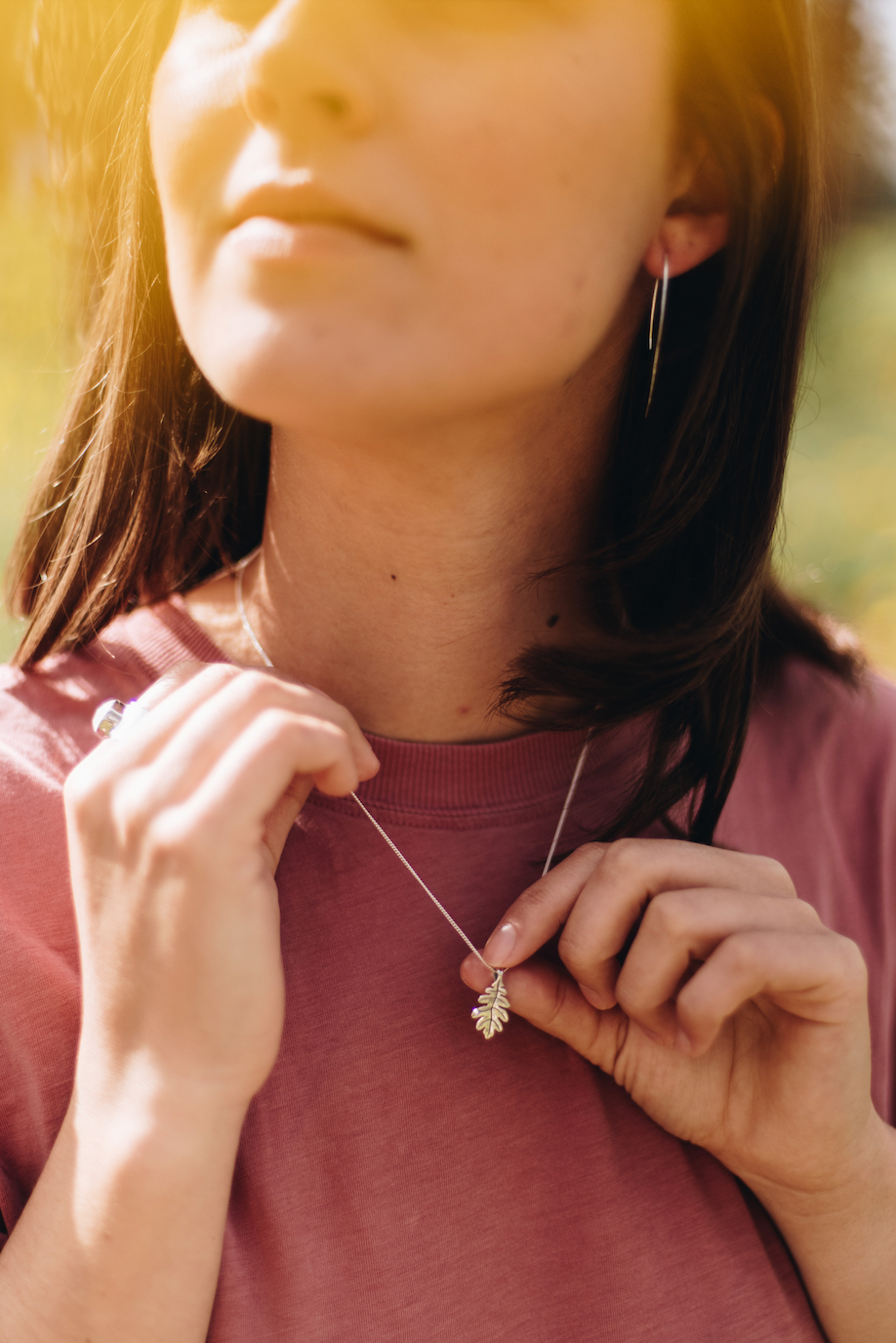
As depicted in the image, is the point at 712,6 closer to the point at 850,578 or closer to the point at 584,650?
the point at 584,650

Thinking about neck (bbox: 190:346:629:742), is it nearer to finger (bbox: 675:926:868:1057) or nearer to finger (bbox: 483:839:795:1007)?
finger (bbox: 483:839:795:1007)

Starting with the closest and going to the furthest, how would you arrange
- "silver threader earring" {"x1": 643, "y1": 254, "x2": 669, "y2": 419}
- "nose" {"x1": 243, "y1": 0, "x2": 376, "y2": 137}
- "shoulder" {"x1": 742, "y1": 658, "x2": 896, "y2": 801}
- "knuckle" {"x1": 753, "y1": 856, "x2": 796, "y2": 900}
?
"nose" {"x1": 243, "y1": 0, "x2": 376, "y2": 137} < "knuckle" {"x1": 753, "y1": 856, "x2": 796, "y2": 900} < "silver threader earring" {"x1": 643, "y1": 254, "x2": 669, "y2": 419} < "shoulder" {"x1": 742, "y1": 658, "x2": 896, "y2": 801}

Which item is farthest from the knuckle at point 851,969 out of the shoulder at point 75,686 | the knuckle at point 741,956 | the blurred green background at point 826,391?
the shoulder at point 75,686

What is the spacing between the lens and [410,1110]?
1227 millimetres

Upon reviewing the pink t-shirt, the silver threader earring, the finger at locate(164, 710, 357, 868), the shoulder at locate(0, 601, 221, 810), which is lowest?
the pink t-shirt

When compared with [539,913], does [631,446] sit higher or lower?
higher

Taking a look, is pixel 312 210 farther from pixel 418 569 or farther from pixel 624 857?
pixel 624 857

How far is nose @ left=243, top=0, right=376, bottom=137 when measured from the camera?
40.1 inches

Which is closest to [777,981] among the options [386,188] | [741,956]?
A: [741,956]

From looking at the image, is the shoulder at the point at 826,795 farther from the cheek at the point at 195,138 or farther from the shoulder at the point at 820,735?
the cheek at the point at 195,138

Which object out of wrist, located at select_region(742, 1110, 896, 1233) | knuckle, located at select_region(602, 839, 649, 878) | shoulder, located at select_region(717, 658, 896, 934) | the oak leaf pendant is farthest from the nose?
wrist, located at select_region(742, 1110, 896, 1233)

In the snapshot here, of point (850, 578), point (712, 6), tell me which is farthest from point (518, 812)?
point (850, 578)

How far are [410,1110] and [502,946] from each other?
211 millimetres

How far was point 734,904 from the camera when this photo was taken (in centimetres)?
120
